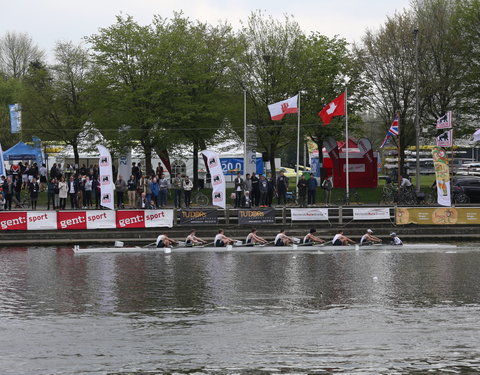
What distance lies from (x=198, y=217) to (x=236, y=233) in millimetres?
2491

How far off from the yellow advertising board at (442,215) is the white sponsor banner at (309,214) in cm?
475

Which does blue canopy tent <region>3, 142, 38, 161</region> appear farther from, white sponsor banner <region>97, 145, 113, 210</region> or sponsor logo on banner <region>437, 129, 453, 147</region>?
sponsor logo on banner <region>437, 129, 453, 147</region>

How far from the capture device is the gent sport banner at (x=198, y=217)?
142 feet

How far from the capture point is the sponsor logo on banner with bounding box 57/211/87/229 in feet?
137

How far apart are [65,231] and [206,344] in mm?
22151

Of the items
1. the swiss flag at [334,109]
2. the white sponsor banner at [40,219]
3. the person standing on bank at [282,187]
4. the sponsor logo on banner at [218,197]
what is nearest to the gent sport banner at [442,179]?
the swiss flag at [334,109]

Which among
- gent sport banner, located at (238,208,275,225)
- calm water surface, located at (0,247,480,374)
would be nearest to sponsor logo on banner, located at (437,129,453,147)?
calm water surface, located at (0,247,480,374)

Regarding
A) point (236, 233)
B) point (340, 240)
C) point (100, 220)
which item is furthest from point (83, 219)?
point (340, 240)

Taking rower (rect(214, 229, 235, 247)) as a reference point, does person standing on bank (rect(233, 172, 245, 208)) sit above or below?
above

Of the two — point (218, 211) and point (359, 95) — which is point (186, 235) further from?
point (359, 95)

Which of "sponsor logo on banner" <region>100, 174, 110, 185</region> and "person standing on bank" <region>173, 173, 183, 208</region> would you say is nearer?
"sponsor logo on banner" <region>100, 174, 110, 185</region>

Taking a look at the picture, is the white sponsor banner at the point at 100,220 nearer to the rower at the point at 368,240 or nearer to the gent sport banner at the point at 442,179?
the rower at the point at 368,240

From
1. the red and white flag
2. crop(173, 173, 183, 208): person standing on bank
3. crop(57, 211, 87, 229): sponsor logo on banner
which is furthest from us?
the red and white flag

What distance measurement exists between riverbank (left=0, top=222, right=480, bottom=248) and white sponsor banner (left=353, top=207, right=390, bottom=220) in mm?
372
